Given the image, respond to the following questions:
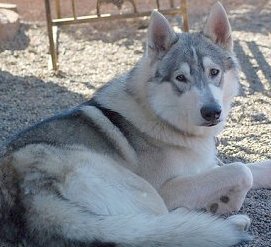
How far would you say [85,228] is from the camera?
3.23 m

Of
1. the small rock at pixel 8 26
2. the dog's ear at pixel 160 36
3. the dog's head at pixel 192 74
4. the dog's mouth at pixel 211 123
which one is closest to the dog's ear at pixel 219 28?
the dog's head at pixel 192 74

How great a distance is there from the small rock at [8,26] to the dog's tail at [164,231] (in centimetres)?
578

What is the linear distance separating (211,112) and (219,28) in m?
0.73

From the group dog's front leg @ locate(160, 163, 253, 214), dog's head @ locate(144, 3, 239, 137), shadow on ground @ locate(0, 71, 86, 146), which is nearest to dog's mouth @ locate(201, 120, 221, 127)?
dog's head @ locate(144, 3, 239, 137)

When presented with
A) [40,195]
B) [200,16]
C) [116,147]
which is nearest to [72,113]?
[116,147]

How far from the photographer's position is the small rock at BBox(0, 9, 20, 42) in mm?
8594

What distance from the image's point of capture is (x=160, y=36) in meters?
4.24

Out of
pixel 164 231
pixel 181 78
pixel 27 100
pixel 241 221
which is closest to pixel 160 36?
pixel 181 78

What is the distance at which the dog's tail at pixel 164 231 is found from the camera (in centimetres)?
318

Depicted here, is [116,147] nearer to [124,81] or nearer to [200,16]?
[124,81]

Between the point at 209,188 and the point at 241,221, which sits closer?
the point at 241,221

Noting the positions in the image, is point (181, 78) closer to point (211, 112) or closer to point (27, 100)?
point (211, 112)

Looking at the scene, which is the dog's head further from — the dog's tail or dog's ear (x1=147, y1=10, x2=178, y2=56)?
the dog's tail

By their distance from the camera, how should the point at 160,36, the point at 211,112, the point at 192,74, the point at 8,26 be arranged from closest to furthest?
the point at 211,112
the point at 192,74
the point at 160,36
the point at 8,26
